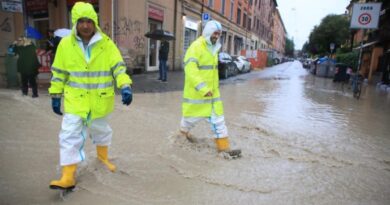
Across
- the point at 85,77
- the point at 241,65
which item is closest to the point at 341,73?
the point at 241,65

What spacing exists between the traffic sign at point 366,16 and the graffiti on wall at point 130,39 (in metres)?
9.72

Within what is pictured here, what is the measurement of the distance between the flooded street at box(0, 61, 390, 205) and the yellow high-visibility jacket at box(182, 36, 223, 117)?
2.12 ft

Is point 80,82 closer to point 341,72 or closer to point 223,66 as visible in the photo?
point 223,66

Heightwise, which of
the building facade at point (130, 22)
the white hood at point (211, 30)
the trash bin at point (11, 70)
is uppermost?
the building facade at point (130, 22)

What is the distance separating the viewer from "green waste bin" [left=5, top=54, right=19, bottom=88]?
921 centimetres

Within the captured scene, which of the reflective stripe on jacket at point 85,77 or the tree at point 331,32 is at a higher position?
the tree at point 331,32

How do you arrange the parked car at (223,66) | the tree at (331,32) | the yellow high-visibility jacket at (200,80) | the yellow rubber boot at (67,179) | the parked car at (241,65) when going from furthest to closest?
the tree at (331,32) → the parked car at (241,65) → the parked car at (223,66) → the yellow high-visibility jacket at (200,80) → the yellow rubber boot at (67,179)

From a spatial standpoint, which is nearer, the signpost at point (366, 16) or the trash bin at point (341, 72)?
the signpost at point (366, 16)

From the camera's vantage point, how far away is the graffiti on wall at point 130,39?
14258 millimetres

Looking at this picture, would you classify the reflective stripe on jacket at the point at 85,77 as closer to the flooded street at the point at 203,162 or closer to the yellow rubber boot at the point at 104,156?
the yellow rubber boot at the point at 104,156

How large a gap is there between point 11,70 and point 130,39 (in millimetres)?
6587

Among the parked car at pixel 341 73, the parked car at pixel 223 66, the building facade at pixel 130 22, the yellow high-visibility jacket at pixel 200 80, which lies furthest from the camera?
the parked car at pixel 341 73

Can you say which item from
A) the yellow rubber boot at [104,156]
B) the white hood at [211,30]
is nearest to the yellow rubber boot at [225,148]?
the white hood at [211,30]

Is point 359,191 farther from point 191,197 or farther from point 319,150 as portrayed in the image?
point 191,197
